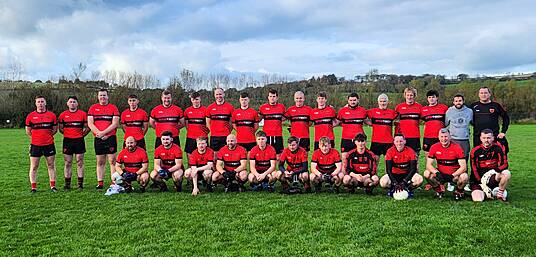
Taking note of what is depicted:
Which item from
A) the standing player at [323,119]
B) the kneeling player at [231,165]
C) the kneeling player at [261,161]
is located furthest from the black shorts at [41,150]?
the standing player at [323,119]

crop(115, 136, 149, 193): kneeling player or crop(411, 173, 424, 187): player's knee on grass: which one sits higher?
crop(115, 136, 149, 193): kneeling player

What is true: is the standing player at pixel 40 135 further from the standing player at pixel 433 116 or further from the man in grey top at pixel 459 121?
the man in grey top at pixel 459 121

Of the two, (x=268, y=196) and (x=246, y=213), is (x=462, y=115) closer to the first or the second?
(x=268, y=196)

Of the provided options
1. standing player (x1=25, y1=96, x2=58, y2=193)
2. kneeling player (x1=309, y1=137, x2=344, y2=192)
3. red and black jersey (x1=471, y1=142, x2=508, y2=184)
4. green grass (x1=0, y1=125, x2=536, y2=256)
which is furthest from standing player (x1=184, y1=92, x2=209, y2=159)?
red and black jersey (x1=471, y1=142, x2=508, y2=184)

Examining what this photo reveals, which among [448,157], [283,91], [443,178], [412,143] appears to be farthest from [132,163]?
[283,91]

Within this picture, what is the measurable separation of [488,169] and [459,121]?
1037 millimetres

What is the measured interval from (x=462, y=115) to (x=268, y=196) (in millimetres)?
3523

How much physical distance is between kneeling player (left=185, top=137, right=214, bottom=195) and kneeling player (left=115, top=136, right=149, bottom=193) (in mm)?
749

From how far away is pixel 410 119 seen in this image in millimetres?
8180

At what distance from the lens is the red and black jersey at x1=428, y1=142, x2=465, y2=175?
7.34 meters

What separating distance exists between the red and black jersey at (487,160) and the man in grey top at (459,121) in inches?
24.2

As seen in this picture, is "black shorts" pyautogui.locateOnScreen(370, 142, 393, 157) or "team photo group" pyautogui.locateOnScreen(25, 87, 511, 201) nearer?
"team photo group" pyautogui.locateOnScreen(25, 87, 511, 201)

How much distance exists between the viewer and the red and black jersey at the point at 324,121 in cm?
838

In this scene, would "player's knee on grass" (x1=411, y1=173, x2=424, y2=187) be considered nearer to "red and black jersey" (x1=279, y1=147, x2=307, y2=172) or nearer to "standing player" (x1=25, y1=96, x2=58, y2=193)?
"red and black jersey" (x1=279, y1=147, x2=307, y2=172)
